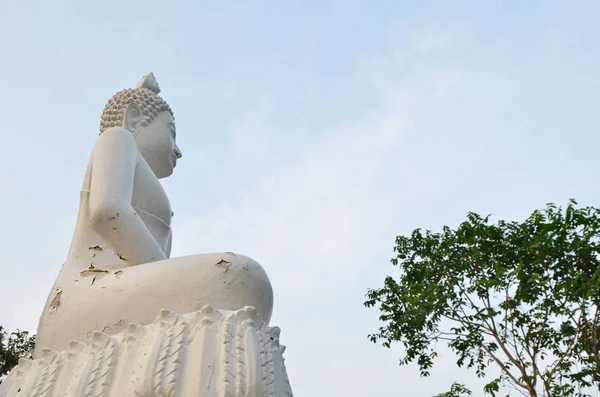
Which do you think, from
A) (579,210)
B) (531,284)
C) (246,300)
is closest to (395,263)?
(531,284)

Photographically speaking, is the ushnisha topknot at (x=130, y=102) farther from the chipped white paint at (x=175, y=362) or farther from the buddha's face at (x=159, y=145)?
the chipped white paint at (x=175, y=362)

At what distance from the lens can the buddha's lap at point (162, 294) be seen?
2.39 meters

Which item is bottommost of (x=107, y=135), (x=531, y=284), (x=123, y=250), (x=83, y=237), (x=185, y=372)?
(x=185, y=372)

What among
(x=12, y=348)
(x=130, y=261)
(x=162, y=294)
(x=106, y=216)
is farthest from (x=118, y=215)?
(x=12, y=348)

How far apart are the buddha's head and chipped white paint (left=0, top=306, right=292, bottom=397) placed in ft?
5.23

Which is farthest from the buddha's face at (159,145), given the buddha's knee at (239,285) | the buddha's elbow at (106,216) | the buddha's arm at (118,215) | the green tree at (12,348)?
the green tree at (12,348)

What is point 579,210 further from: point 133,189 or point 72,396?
point 72,396

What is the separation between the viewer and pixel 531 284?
8602mm

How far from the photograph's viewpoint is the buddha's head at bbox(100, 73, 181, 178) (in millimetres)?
3754

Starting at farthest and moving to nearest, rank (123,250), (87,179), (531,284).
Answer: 1. (531,284)
2. (87,179)
3. (123,250)

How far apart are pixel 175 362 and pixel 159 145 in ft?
6.53

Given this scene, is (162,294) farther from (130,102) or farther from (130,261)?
(130,102)

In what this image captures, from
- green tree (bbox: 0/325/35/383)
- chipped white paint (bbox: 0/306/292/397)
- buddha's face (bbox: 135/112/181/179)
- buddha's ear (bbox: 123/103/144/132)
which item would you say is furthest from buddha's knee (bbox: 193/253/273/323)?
green tree (bbox: 0/325/35/383)

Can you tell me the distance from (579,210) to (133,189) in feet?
23.7
